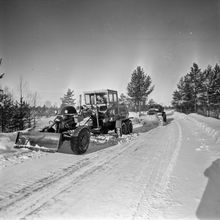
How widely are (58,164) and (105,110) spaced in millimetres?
4262

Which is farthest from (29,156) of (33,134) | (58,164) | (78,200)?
(78,200)

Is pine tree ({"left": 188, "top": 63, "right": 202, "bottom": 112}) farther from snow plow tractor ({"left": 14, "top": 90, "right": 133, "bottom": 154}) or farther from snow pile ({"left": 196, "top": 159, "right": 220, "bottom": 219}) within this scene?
snow pile ({"left": 196, "top": 159, "right": 220, "bottom": 219})

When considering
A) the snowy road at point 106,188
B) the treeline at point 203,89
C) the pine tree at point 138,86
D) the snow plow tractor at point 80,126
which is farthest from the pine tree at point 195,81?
the snowy road at point 106,188

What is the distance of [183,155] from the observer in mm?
4598

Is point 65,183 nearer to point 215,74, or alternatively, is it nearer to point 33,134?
point 33,134

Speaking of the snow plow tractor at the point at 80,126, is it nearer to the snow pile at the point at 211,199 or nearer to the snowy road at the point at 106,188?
the snowy road at the point at 106,188

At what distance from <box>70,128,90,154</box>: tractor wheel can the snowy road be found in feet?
1.32

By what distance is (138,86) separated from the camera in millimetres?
33781

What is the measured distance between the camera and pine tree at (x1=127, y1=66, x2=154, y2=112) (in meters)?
33.9

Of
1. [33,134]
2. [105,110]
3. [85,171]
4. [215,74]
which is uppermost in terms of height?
[215,74]

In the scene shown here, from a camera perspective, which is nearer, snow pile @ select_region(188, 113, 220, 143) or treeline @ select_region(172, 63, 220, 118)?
snow pile @ select_region(188, 113, 220, 143)


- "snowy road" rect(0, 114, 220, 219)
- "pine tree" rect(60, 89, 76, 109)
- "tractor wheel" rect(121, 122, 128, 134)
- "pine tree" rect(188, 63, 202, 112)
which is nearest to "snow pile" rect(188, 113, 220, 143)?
"snowy road" rect(0, 114, 220, 219)

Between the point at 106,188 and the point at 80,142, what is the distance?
8.17ft

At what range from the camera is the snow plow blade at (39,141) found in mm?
4660
